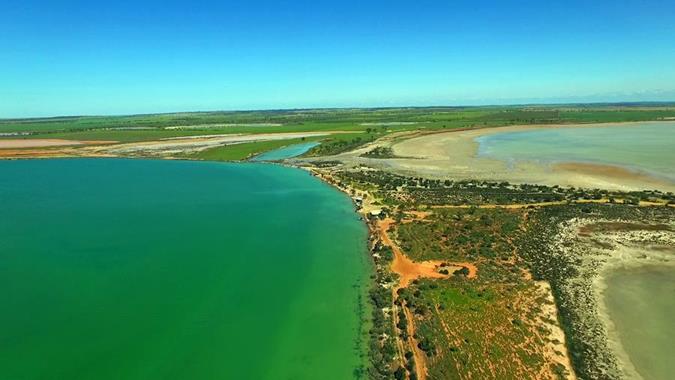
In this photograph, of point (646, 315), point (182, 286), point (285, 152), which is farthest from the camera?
point (285, 152)

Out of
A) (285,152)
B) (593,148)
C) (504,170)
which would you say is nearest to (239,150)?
(285,152)

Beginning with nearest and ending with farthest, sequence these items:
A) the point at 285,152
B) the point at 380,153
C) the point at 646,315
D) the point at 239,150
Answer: the point at 646,315
the point at 380,153
the point at 239,150
the point at 285,152

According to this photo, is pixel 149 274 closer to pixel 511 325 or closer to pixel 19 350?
pixel 19 350

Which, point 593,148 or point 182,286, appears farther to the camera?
point 593,148

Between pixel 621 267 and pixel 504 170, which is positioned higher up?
pixel 504 170

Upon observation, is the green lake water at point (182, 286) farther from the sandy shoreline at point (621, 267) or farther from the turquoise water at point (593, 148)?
the turquoise water at point (593, 148)

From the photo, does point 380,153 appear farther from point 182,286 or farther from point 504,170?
point 182,286

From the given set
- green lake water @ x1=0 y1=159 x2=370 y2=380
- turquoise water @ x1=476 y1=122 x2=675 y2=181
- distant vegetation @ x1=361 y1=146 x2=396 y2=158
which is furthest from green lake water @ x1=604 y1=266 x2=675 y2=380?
distant vegetation @ x1=361 y1=146 x2=396 y2=158

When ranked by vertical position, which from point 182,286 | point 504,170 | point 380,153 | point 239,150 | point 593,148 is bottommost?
point 182,286
